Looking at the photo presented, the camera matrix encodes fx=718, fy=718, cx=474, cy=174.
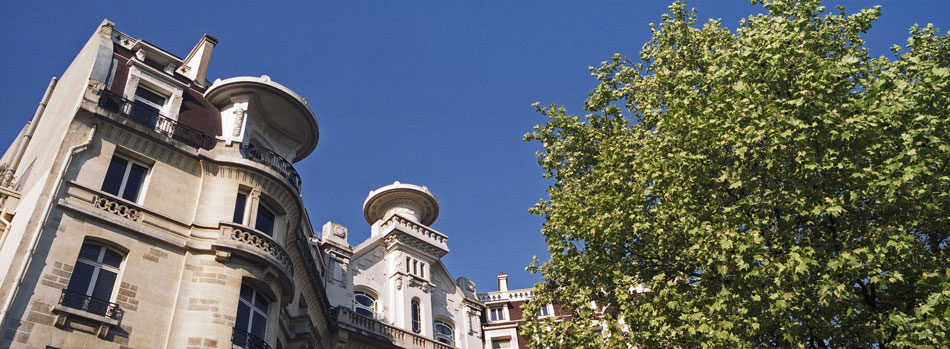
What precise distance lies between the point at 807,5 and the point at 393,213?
69.4 feet

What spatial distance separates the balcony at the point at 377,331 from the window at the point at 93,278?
1018 centimetres

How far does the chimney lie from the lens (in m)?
27.0

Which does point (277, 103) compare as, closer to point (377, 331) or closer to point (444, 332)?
point (377, 331)

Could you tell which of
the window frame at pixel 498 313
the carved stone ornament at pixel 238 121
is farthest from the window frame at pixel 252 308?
the window frame at pixel 498 313

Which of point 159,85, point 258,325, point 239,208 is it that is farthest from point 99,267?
point 159,85

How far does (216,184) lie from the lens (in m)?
22.0

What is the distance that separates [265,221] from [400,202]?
499 inches

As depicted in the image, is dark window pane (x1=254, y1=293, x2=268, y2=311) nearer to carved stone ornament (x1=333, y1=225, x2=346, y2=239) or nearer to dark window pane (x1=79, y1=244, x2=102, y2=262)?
dark window pane (x1=79, y1=244, x2=102, y2=262)

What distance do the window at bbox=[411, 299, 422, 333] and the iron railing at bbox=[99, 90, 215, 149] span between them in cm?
1267

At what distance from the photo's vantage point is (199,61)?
28250mm

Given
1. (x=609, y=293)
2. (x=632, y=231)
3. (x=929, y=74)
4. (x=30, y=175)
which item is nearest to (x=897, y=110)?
(x=929, y=74)

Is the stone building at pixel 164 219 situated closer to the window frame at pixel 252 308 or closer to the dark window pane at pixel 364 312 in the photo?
the window frame at pixel 252 308

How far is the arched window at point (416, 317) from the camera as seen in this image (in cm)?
3158

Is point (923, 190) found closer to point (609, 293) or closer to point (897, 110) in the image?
point (897, 110)
